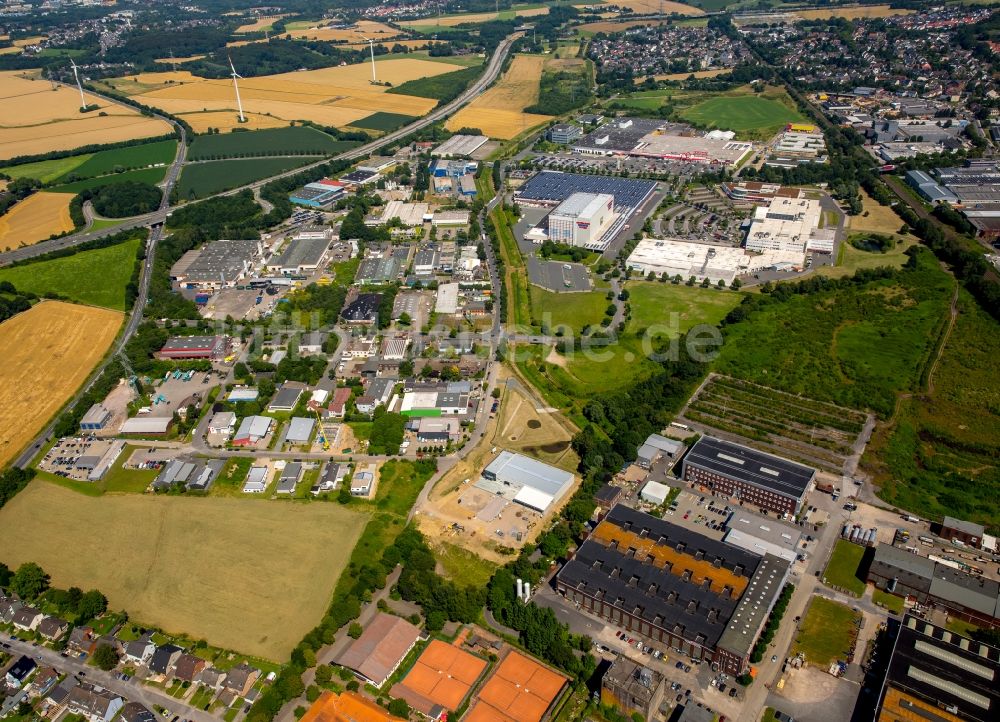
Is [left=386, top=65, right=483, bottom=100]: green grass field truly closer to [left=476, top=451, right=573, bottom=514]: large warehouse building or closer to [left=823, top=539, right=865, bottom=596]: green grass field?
[left=476, top=451, right=573, bottom=514]: large warehouse building

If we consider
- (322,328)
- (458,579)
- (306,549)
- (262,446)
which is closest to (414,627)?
(458,579)

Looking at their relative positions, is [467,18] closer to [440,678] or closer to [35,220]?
[35,220]

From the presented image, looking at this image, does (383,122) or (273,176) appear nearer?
(273,176)

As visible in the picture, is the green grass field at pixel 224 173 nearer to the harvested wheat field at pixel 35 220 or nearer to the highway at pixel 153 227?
the highway at pixel 153 227

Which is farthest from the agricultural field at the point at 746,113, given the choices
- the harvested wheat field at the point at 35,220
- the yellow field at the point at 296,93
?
the harvested wheat field at the point at 35,220

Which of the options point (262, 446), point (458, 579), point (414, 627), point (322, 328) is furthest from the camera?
point (322, 328)

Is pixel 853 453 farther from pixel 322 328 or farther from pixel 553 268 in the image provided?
pixel 322 328

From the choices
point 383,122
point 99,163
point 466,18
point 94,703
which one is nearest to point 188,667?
point 94,703
